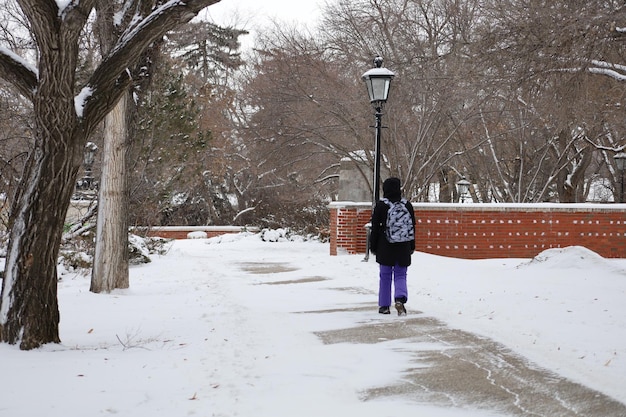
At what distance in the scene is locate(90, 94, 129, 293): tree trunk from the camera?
10.3 meters

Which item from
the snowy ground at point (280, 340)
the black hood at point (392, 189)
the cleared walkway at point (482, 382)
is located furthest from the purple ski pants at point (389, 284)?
the cleared walkway at point (482, 382)

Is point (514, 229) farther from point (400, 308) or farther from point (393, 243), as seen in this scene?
point (400, 308)

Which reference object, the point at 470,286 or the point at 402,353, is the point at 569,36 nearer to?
the point at 470,286

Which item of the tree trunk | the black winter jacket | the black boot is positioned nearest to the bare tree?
the black winter jacket

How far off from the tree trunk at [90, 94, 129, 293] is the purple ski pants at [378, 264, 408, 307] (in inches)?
170

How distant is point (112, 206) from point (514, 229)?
10944 millimetres

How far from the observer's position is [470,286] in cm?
1063

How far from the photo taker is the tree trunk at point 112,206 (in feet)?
33.7

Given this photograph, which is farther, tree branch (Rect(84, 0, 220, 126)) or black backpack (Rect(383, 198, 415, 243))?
black backpack (Rect(383, 198, 415, 243))

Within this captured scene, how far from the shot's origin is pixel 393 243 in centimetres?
834

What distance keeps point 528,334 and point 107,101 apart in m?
4.60

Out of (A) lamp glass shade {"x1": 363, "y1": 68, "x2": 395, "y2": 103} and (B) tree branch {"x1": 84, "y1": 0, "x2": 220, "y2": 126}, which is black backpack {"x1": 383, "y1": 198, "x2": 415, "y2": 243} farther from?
(A) lamp glass shade {"x1": 363, "y1": 68, "x2": 395, "y2": 103}

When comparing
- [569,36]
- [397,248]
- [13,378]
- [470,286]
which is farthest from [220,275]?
[13,378]

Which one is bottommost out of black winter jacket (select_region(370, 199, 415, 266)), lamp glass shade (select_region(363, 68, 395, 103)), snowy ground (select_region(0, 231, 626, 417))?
snowy ground (select_region(0, 231, 626, 417))
